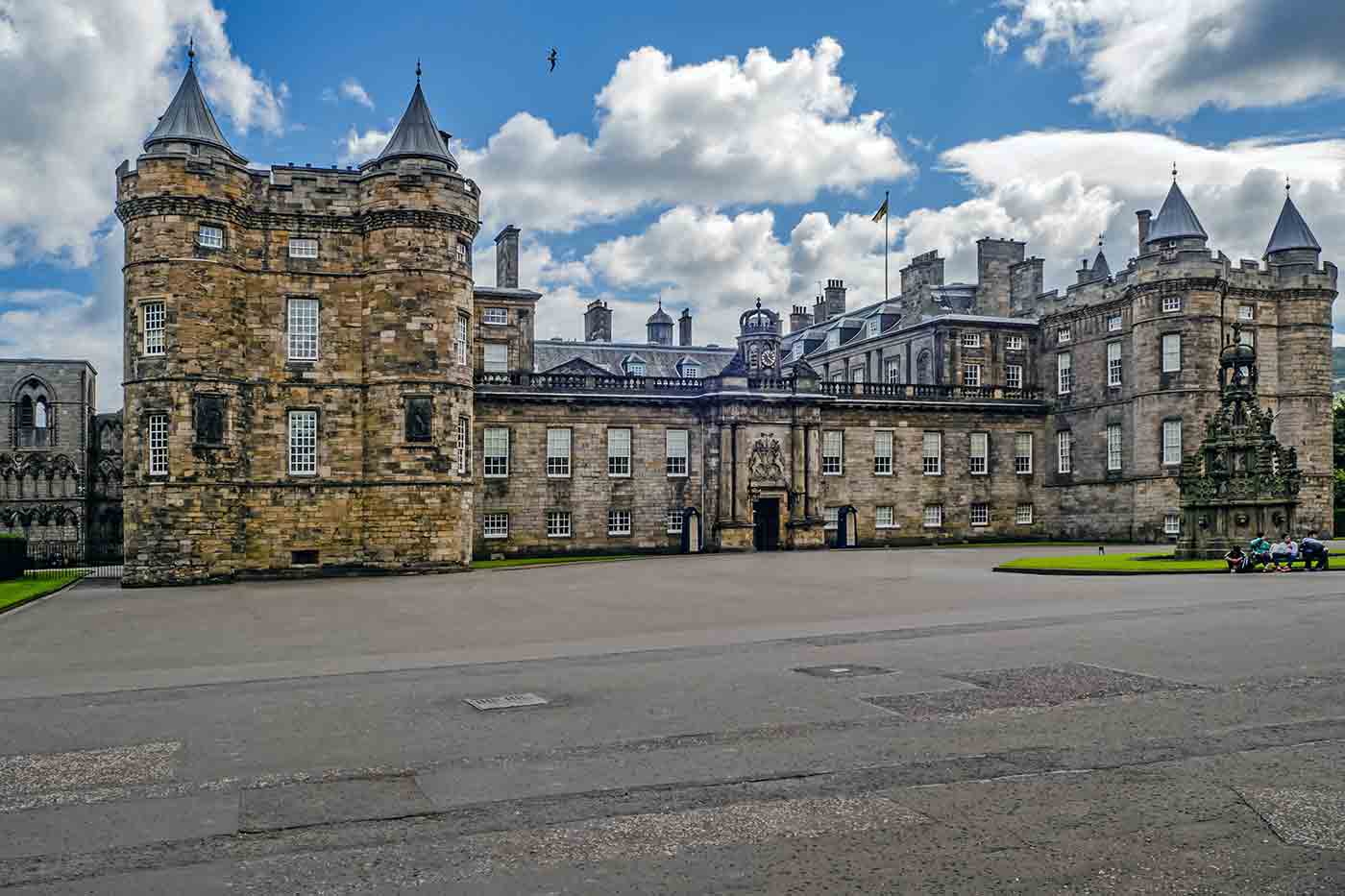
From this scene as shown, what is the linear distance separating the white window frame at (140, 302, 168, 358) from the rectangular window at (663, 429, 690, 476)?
21.5m

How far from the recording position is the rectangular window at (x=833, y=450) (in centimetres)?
5200

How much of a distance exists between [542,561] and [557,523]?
500cm

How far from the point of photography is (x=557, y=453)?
47.6 m

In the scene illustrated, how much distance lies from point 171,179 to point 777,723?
31784 mm

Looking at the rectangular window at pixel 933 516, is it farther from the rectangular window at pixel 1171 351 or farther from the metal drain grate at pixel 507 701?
the metal drain grate at pixel 507 701

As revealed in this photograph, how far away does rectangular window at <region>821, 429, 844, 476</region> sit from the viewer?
171 feet

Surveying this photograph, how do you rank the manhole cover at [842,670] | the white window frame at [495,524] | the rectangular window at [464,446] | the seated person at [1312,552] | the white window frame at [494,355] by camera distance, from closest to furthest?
the manhole cover at [842,670], the seated person at [1312,552], the rectangular window at [464,446], the white window frame at [495,524], the white window frame at [494,355]

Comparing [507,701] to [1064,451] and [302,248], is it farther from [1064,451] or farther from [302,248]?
[1064,451]

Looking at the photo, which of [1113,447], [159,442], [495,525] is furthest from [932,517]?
[159,442]

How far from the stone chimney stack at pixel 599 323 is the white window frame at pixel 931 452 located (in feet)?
71.6

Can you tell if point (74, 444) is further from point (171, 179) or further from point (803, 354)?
point (803, 354)

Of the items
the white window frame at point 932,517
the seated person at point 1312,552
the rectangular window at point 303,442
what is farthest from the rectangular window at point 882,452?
the rectangular window at point 303,442

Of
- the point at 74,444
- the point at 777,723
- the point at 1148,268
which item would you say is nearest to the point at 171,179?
the point at 74,444

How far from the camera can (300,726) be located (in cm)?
1100
